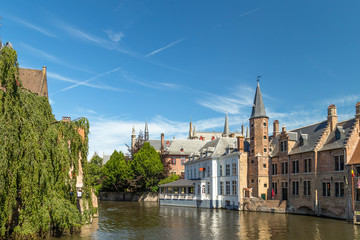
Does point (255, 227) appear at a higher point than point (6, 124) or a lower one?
lower

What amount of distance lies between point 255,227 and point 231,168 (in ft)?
58.5

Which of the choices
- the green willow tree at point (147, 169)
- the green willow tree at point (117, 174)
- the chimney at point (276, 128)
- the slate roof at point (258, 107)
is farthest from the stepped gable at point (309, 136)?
the green willow tree at point (117, 174)

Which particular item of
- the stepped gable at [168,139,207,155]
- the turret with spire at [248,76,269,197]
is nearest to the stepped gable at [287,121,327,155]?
the turret with spire at [248,76,269,197]

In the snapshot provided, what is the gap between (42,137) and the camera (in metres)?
18.6

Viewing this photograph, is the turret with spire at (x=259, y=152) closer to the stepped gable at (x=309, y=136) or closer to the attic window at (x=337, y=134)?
the stepped gable at (x=309, y=136)

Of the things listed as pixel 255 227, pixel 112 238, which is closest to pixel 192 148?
pixel 255 227

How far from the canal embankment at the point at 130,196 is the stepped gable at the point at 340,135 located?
121 ft

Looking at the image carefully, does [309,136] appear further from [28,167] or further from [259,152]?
[28,167]

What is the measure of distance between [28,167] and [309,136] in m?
31.5

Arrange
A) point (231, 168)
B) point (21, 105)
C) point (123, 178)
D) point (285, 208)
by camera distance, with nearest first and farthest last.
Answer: point (21, 105) < point (285, 208) < point (231, 168) < point (123, 178)

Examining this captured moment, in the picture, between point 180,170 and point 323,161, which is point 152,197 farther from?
point 323,161

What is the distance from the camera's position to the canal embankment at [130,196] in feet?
210

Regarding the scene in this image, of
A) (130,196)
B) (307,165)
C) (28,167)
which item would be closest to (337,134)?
(307,165)

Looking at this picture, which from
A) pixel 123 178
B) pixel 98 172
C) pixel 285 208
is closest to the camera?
pixel 285 208
